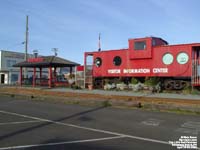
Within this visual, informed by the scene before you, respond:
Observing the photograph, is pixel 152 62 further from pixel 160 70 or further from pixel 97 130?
pixel 97 130

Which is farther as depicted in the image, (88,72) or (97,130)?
(88,72)

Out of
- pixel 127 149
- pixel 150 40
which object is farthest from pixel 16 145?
pixel 150 40

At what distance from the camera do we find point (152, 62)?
20641 millimetres

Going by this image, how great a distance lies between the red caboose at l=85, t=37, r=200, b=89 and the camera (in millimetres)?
18781

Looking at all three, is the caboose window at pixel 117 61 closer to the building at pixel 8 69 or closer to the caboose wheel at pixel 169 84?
the caboose wheel at pixel 169 84

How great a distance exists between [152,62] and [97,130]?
13.3m

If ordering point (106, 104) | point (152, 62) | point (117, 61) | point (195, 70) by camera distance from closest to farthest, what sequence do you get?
point (106, 104) < point (195, 70) < point (152, 62) < point (117, 61)

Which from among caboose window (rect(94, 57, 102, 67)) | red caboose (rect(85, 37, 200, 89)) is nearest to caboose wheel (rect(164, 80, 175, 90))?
red caboose (rect(85, 37, 200, 89))

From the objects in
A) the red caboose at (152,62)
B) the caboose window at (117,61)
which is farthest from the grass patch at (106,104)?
the caboose window at (117,61)

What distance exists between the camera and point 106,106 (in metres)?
14.2

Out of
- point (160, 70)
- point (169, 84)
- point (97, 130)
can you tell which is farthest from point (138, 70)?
point (97, 130)

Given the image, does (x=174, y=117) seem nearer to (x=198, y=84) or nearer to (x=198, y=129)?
(x=198, y=129)

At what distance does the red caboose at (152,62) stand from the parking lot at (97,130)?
8.41 m

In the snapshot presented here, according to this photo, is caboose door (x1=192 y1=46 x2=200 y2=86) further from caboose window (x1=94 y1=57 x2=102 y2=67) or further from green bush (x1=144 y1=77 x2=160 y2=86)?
caboose window (x1=94 y1=57 x2=102 y2=67)
